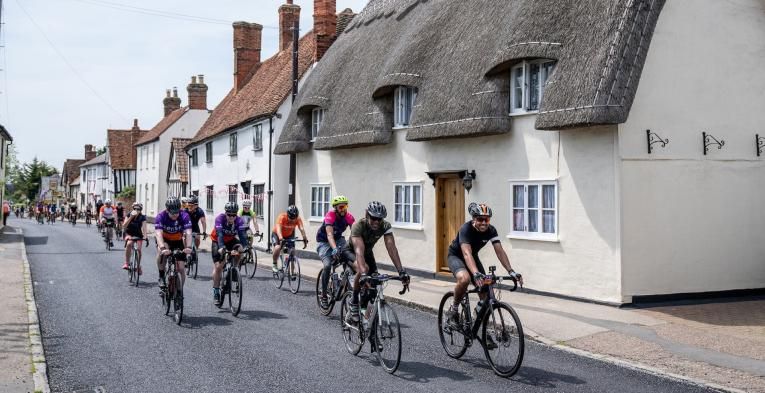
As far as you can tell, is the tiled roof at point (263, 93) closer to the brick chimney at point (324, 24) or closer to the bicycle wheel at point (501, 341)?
the brick chimney at point (324, 24)

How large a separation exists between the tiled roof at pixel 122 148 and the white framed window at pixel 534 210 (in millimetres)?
54401

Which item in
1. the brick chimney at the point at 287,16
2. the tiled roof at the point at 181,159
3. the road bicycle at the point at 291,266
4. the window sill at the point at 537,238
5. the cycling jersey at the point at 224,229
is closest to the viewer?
the cycling jersey at the point at 224,229

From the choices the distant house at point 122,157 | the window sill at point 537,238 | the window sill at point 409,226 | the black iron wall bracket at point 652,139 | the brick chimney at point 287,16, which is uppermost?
the brick chimney at point 287,16

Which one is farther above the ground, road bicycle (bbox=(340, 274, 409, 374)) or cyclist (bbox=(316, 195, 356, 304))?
cyclist (bbox=(316, 195, 356, 304))

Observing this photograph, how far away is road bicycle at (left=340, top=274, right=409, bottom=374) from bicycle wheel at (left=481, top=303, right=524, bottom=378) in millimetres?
1010

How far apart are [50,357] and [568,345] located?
6.59 m

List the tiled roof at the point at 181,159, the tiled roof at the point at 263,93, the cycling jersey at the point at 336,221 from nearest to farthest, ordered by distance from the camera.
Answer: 1. the cycling jersey at the point at 336,221
2. the tiled roof at the point at 263,93
3. the tiled roof at the point at 181,159

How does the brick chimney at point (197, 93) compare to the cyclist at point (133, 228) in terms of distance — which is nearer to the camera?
the cyclist at point (133, 228)

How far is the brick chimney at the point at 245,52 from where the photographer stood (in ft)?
115

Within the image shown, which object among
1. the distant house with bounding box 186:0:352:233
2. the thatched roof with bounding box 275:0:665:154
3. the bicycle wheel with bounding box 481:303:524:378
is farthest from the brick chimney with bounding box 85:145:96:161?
the bicycle wheel with bounding box 481:303:524:378

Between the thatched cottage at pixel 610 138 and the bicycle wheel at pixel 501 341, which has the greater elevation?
the thatched cottage at pixel 610 138

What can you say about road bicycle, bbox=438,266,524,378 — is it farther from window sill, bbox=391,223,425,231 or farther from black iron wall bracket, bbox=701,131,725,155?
window sill, bbox=391,223,425,231

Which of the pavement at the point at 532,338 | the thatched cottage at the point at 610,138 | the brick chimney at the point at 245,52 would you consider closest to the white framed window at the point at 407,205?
the thatched cottage at the point at 610,138

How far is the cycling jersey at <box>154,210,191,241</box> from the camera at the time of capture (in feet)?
34.8
